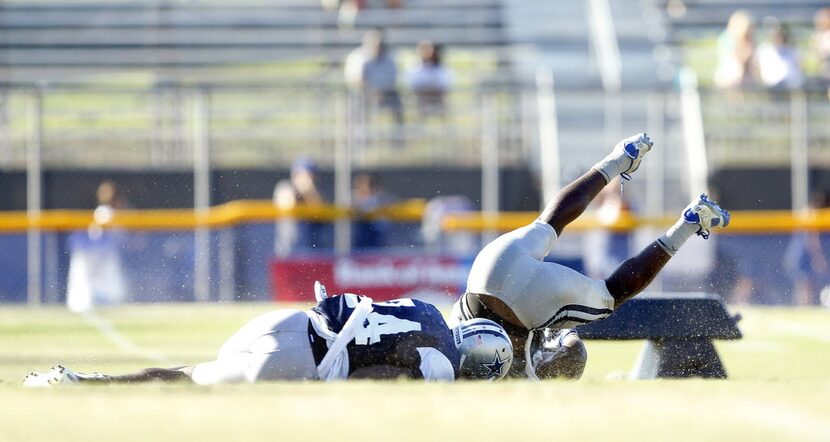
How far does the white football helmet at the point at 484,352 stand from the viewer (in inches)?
256

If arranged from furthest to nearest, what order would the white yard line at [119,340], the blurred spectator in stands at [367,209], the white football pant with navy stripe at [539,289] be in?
the blurred spectator in stands at [367,209] < the white yard line at [119,340] < the white football pant with navy stripe at [539,289]

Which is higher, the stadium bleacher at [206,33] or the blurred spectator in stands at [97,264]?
the stadium bleacher at [206,33]

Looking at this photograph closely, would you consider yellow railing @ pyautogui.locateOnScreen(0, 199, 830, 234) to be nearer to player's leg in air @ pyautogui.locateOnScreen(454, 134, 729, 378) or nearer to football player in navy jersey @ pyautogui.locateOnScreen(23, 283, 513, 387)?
player's leg in air @ pyautogui.locateOnScreen(454, 134, 729, 378)

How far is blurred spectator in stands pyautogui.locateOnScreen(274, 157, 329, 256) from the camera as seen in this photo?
16078mm

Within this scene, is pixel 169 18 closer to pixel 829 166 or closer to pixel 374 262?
pixel 374 262

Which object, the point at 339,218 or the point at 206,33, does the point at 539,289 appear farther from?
the point at 206,33

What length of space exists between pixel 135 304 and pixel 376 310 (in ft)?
33.9

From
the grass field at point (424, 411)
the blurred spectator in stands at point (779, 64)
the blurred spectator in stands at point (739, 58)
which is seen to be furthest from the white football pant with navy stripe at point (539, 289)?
the blurred spectator in stands at point (779, 64)

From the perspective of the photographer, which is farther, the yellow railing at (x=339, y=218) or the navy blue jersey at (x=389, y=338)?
the yellow railing at (x=339, y=218)

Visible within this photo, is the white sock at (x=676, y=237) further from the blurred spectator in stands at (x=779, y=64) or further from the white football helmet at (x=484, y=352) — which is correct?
the blurred spectator in stands at (x=779, y=64)

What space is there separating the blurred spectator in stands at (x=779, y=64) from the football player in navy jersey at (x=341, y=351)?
12.3 meters

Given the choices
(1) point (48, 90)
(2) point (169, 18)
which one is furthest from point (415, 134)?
(2) point (169, 18)

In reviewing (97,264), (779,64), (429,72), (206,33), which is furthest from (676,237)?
(206,33)

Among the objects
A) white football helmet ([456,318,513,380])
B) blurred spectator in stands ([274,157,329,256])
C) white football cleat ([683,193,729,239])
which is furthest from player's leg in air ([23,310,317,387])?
blurred spectator in stands ([274,157,329,256])
